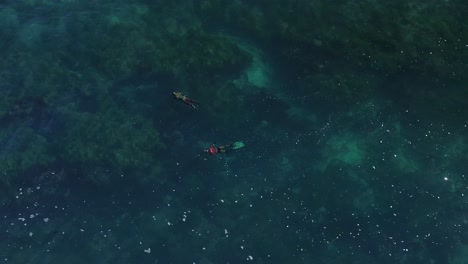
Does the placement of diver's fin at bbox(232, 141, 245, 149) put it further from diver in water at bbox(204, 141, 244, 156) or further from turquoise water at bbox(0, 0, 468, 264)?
turquoise water at bbox(0, 0, 468, 264)

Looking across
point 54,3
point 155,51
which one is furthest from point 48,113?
point 54,3

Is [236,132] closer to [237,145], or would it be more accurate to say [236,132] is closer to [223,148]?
[237,145]

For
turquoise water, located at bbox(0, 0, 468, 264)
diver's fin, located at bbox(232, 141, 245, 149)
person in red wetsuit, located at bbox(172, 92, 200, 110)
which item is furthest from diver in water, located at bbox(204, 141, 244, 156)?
person in red wetsuit, located at bbox(172, 92, 200, 110)

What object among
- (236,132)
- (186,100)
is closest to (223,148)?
(236,132)

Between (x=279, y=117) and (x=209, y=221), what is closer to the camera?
(x=209, y=221)

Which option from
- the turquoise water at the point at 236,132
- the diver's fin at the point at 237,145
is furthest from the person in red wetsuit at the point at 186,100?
the diver's fin at the point at 237,145

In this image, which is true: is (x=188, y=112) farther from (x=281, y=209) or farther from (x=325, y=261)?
(x=325, y=261)

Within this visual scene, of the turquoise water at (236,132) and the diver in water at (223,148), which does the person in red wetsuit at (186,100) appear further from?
the diver in water at (223,148)

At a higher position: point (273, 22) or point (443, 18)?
point (443, 18)
